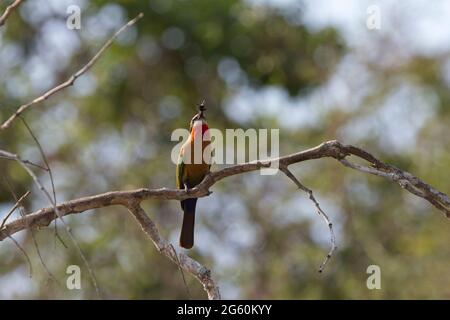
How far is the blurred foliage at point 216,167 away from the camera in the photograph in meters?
14.7

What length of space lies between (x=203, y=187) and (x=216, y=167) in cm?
990

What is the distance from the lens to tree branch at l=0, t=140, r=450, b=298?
5102mm

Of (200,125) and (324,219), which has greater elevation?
(200,125)

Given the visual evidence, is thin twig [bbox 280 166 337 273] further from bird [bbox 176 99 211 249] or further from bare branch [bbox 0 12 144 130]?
bird [bbox 176 99 211 249]

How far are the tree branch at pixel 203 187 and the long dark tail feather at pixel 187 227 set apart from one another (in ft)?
8.73

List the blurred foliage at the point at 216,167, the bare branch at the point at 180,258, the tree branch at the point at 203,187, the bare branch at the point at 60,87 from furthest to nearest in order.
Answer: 1. the blurred foliage at the point at 216,167
2. the bare branch at the point at 180,258
3. the tree branch at the point at 203,187
4. the bare branch at the point at 60,87

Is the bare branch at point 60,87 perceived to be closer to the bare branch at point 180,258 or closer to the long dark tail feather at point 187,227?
the bare branch at point 180,258

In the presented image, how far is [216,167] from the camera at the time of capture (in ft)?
51.5

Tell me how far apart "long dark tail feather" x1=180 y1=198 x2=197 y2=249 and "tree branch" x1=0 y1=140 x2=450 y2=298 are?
2.66 metres

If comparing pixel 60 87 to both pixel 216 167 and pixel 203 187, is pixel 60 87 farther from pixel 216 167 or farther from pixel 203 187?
pixel 216 167

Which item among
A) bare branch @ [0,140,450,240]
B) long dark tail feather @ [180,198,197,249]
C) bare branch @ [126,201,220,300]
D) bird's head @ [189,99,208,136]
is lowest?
bare branch @ [126,201,220,300]

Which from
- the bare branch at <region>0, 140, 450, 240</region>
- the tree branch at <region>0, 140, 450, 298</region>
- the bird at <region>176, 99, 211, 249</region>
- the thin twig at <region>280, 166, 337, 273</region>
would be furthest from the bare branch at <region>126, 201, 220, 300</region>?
the bird at <region>176, 99, 211, 249</region>

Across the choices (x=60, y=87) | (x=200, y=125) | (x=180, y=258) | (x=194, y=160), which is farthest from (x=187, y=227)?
(x=60, y=87)

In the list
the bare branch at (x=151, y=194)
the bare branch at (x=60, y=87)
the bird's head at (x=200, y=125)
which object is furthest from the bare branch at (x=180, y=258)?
the bird's head at (x=200, y=125)
